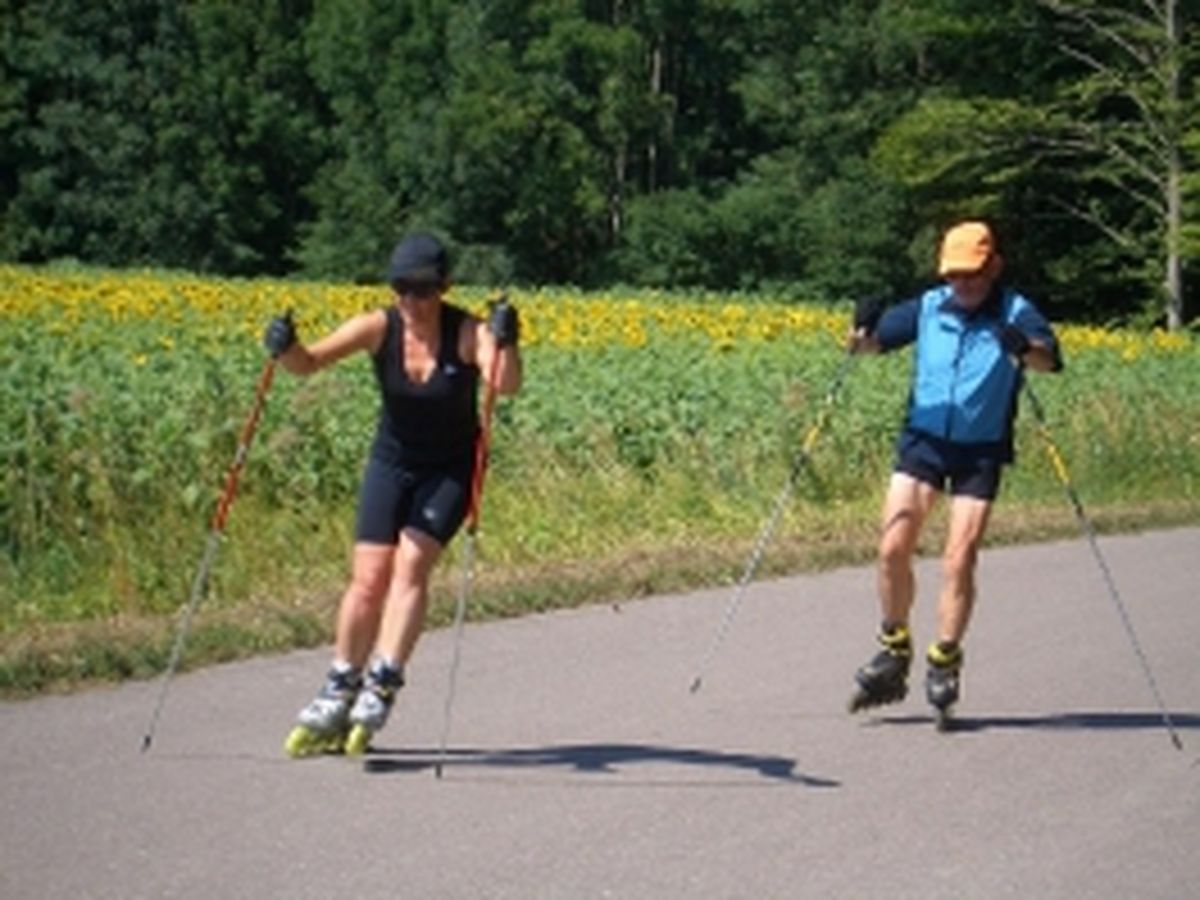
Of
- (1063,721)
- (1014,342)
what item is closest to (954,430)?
(1014,342)

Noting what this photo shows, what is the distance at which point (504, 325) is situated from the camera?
299 inches

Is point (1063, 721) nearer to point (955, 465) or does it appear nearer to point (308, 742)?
point (955, 465)

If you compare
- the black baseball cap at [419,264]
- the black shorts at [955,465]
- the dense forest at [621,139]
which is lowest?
the dense forest at [621,139]

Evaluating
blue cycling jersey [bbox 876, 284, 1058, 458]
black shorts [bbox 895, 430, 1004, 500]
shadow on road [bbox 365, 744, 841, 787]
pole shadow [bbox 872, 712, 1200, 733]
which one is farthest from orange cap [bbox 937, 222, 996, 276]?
shadow on road [bbox 365, 744, 841, 787]

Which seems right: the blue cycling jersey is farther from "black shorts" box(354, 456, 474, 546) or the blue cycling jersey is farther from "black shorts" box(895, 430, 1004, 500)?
"black shorts" box(354, 456, 474, 546)

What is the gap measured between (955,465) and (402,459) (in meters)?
2.37

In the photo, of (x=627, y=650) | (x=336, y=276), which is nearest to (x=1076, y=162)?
(x=336, y=276)

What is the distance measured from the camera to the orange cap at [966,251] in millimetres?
8703

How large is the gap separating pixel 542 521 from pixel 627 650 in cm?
413

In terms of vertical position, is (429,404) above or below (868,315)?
below

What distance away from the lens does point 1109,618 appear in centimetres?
1162

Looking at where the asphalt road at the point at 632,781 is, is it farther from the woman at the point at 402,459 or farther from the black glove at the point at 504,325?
the black glove at the point at 504,325

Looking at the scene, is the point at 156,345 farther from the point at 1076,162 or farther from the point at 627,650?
the point at 1076,162

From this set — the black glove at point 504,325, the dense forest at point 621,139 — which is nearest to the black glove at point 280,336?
the black glove at point 504,325
